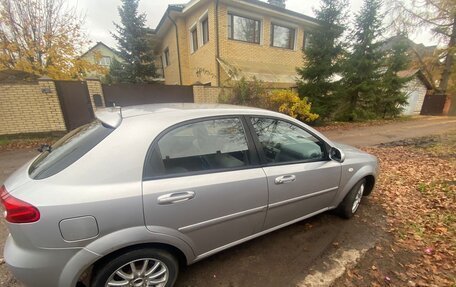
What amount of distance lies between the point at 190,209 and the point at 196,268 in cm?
94

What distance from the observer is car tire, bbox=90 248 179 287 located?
159 cm

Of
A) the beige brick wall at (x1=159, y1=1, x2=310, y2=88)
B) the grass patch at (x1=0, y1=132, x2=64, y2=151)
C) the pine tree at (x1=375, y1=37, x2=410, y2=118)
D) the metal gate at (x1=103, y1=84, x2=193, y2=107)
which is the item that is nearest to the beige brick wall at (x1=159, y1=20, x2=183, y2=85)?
the beige brick wall at (x1=159, y1=1, x2=310, y2=88)

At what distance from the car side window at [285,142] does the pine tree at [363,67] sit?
37.2 feet

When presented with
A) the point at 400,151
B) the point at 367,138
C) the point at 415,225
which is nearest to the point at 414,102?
the point at 367,138

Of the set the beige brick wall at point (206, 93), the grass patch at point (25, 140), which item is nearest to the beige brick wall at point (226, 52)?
the beige brick wall at point (206, 93)

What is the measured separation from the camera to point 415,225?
3072 millimetres

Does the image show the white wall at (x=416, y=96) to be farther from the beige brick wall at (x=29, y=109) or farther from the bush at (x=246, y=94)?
the beige brick wall at (x=29, y=109)

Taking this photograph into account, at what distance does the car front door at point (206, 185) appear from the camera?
1.66 metres

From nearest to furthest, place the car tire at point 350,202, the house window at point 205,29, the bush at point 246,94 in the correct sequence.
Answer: the car tire at point 350,202 → the bush at point 246,94 → the house window at point 205,29

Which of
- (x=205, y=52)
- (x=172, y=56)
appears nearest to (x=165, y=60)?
(x=172, y=56)

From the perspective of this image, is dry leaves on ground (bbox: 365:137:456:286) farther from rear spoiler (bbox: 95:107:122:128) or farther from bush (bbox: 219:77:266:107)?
bush (bbox: 219:77:266:107)

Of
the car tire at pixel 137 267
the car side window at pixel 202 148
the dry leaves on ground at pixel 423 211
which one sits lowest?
the dry leaves on ground at pixel 423 211

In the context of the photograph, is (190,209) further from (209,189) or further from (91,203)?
(91,203)

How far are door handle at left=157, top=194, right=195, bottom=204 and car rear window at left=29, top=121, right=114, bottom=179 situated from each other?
2.12ft
